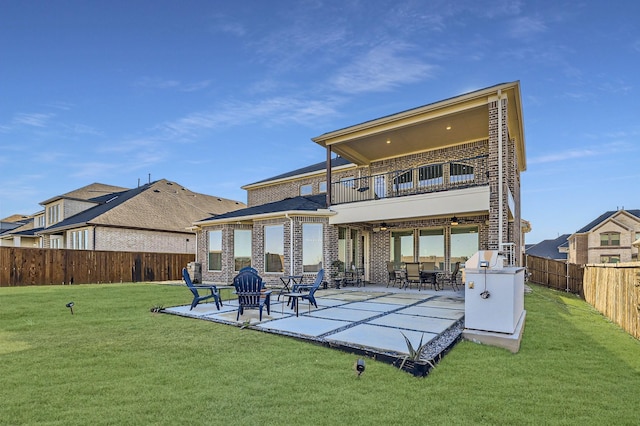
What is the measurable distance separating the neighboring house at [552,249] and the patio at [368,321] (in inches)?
1907

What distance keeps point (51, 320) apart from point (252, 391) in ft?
21.2

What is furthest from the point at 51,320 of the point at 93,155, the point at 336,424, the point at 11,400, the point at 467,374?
the point at 93,155

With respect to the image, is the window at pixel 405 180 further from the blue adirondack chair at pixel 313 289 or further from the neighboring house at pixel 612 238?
the neighboring house at pixel 612 238

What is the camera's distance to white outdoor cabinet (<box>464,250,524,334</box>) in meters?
5.29

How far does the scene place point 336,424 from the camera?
2.95m

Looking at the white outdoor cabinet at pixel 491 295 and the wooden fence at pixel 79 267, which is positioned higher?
the white outdoor cabinet at pixel 491 295

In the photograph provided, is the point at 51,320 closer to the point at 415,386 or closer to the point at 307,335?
the point at 307,335

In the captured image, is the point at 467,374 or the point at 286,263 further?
the point at 286,263

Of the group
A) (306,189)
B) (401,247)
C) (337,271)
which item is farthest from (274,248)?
(401,247)

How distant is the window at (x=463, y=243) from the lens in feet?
43.4

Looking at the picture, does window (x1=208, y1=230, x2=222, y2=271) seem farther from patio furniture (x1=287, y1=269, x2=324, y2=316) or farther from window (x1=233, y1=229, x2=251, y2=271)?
patio furniture (x1=287, y1=269, x2=324, y2=316)

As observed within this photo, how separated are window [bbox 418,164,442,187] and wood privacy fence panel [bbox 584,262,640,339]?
6201mm

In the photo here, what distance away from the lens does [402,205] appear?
473 inches

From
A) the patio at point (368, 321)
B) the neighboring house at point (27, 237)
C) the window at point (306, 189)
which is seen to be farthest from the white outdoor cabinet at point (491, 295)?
the neighboring house at point (27, 237)
